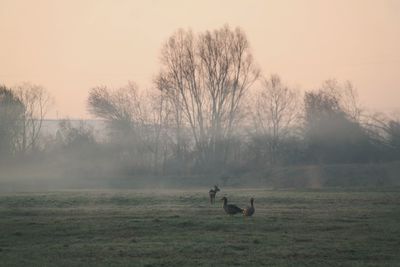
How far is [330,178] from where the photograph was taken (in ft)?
217

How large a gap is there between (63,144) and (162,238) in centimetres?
7538

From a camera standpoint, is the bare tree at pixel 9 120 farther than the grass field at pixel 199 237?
Yes

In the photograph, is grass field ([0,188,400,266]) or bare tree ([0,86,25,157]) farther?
Result: bare tree ([0,86,25,157])

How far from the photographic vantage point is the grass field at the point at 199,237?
1565 centimetres

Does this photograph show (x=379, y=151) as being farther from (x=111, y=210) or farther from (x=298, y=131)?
(x=111, y=210)

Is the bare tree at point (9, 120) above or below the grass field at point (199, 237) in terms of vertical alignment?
above

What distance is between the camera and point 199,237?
62.7ft

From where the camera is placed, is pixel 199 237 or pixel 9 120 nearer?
pixel 199 237

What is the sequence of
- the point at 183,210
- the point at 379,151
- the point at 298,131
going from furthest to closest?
1. the point at 298,131
2. the point at 379,151
3. the point at 183,210

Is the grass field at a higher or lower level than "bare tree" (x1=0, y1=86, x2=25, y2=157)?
lower

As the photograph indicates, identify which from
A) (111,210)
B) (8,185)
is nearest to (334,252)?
(111,210)

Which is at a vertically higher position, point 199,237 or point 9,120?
point 9,120

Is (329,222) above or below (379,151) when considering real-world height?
below

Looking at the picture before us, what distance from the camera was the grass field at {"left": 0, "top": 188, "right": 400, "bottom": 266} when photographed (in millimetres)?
15648
